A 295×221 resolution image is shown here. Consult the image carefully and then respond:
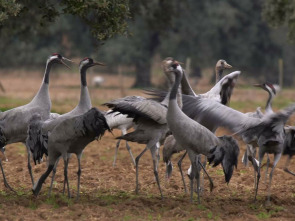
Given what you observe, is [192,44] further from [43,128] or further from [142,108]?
[43,128]

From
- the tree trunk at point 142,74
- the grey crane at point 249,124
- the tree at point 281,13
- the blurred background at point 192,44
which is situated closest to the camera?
the grey crane at point 249,124

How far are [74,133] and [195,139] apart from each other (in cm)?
162

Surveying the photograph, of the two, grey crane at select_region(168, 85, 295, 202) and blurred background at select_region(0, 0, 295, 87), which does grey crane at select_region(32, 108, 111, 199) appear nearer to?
grey crane at select_region(168, 85, 295, 202)

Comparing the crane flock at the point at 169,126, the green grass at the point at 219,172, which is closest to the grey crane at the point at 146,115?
the crane flock at the point at 169,126

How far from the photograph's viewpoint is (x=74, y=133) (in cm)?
898

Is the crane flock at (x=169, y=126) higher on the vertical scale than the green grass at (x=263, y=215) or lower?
higher

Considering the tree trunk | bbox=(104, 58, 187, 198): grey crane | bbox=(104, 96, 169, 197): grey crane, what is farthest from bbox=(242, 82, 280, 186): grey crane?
the tree trunk

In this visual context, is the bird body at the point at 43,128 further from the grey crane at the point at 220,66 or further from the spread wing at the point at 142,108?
the grey crane at the point at 220,66

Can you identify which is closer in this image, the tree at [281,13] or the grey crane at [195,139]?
the grey crane at [195,139]

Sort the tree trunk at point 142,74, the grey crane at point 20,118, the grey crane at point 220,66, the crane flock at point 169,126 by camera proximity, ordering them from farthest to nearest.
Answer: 1. the tree trunk at point 142,74
2. the grey crane at point 220,66
3. the grey crane at point 20,118
4. the crane flock at point 169,126

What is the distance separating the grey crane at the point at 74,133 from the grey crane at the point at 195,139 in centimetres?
91

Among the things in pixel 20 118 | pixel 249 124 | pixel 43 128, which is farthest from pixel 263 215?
pixel 20 118

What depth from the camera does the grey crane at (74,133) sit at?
8.77 m

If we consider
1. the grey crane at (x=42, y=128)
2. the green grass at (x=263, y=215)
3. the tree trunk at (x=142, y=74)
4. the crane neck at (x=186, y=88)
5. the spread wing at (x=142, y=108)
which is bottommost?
the tree trunk at (x=142, y=74)
